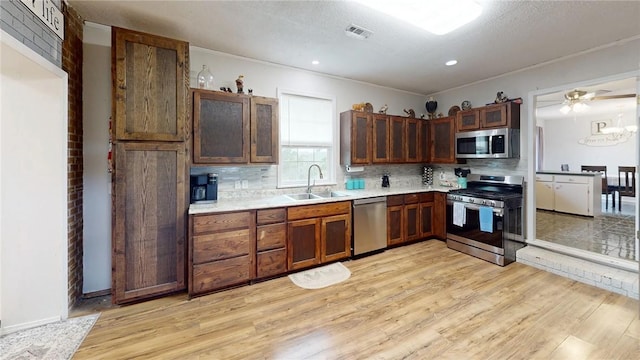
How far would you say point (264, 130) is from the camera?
3.20 metres

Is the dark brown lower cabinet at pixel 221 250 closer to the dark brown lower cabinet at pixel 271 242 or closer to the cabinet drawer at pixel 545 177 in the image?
the dark brown lower cabinet at pixel 271 242

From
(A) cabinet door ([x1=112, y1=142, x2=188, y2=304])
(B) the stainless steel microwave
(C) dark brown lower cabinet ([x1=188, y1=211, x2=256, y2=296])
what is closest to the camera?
(A) cabinet door ([x1=112, y1=142, x2=188, y2=304])

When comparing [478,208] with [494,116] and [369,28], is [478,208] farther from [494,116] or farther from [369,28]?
[369,28]

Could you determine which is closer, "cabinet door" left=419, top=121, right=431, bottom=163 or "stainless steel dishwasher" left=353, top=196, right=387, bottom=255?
"stainless steel dishwasher" left=353, top=196, right=387, bottom=255

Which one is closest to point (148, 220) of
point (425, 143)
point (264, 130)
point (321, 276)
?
point (264, 130)

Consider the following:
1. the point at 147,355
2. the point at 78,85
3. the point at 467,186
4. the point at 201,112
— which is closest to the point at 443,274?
the point at 467,186

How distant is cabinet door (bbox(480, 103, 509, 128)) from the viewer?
12.4ft

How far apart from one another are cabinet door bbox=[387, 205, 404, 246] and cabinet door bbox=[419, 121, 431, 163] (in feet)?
4.36

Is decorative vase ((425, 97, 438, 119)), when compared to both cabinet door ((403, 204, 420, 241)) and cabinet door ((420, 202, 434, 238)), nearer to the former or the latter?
cabinet door ((420, 202, 434, 238))

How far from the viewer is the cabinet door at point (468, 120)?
4.07 metres

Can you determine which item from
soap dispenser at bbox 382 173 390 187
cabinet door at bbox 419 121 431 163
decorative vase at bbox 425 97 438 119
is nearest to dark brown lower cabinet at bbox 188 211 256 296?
soap dispenser at bbox 382 173 390 187

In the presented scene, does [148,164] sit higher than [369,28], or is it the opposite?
[369,28]

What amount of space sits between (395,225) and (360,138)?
4.81ft

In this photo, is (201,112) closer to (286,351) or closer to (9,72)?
(9,72)
